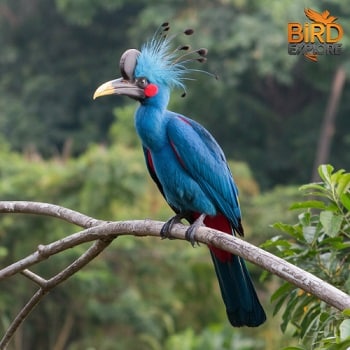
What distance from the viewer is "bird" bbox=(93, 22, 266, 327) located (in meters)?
3.11

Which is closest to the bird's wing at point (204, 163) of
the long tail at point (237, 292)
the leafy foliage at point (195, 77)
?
the long tail at point (237, 292)

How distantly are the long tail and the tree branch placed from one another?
185 millimetres

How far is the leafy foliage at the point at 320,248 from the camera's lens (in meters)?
2.84

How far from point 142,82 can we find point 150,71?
0.05m

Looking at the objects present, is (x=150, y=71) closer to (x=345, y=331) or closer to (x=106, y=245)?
(x=106, y=245)

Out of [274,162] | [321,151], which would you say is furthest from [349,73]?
[274,162]

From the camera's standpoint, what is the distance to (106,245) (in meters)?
2.81

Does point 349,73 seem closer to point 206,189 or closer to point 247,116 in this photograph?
point 247,116

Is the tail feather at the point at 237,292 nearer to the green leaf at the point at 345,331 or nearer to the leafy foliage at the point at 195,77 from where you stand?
the green leaf at the point at 345,331

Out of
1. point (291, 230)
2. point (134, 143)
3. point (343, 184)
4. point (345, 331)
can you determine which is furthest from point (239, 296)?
point (134, 143)

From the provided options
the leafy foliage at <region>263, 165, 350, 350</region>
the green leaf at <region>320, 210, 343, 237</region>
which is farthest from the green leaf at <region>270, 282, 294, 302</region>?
the green leaf at <region>320, 210, 343, 237</region>

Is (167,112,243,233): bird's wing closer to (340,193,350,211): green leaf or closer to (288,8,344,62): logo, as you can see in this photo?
(340,193,350,211): green leaf

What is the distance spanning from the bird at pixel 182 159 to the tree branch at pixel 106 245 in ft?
0.65

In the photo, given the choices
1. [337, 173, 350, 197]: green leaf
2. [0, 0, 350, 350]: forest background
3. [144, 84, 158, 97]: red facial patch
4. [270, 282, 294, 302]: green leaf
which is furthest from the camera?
[0, 0, 350, 350]: forest background
